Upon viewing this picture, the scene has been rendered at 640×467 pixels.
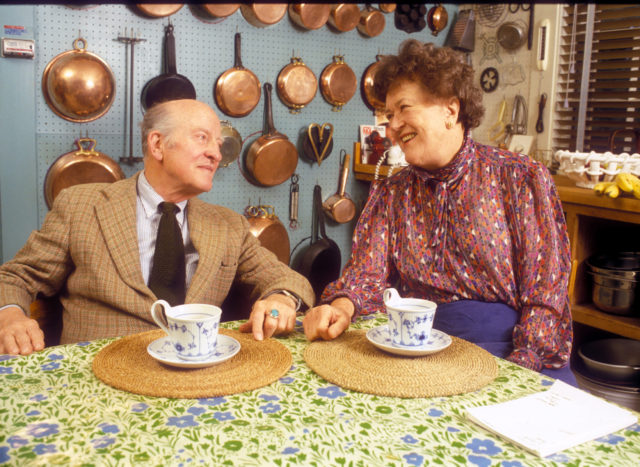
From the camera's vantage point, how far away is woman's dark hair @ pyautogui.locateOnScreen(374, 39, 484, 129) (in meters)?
1.67

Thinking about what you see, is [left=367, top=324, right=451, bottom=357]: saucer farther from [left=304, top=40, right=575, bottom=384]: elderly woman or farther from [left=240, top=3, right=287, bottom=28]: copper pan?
[left=240, top=3, right=287, bottom=28]: copper pan

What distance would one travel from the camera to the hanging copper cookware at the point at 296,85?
11.0ft

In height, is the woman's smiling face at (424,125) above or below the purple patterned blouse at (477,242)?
above

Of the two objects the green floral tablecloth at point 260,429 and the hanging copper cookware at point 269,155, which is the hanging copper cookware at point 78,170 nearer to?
the hanging copper cookware at point 269,155

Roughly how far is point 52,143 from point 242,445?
2342mm

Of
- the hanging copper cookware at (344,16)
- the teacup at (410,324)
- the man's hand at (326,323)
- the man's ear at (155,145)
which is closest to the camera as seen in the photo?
the teacup at (410,324)

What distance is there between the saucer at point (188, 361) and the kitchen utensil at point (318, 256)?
2.40 metres

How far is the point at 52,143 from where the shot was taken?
2760 millimetres

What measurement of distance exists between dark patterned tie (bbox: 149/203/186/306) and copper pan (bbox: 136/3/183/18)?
1.48 meters

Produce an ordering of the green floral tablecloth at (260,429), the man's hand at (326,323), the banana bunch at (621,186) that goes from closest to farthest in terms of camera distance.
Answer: the green floral tablecloth at (260,429) → the man's hand at (326,323) → the banana bunch at (621,186)

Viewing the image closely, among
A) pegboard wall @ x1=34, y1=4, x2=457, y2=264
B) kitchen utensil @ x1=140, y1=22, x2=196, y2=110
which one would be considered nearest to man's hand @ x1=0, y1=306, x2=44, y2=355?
pegboard wall @ x1=34, y1=4, x2=457, y2=264

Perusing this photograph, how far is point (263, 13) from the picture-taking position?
3.19 m

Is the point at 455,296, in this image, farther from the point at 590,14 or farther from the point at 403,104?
the point at 590,14

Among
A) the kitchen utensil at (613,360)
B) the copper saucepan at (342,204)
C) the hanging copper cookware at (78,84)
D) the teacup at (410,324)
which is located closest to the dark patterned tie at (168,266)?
the teacup at (410,324)
